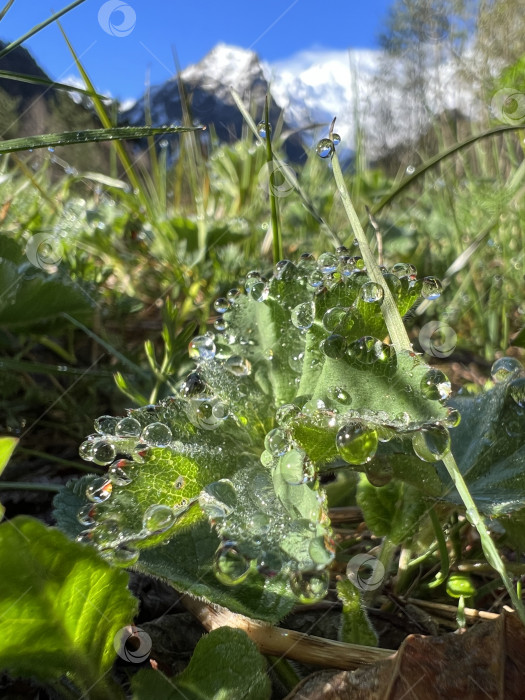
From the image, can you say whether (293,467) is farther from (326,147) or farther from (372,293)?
(326,147)

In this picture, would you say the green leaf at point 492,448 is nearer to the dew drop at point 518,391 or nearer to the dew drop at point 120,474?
the dew drop at point 518,391

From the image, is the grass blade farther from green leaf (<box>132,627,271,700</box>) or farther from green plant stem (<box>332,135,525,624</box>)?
green leaf (<box>132,627,271,700</box>)

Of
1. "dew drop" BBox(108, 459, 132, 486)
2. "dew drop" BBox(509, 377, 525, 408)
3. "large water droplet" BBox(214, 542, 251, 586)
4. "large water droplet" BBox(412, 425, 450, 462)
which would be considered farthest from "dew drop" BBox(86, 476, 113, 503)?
"dew drop" BBox(509, 377, 525, 408)

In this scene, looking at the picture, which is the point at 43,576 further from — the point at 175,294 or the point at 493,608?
the point at 175,294

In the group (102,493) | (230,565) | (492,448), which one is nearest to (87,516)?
(102,493)

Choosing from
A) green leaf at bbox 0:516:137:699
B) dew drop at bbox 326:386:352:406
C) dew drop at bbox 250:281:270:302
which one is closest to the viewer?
green leaf at bbox 0:516:137:699
